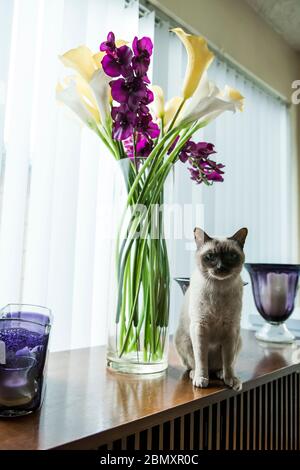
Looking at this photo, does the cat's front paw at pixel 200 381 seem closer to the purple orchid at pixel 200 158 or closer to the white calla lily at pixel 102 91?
the purple orchid at pixel 200 158

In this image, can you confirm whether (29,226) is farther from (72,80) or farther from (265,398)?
(265,398)

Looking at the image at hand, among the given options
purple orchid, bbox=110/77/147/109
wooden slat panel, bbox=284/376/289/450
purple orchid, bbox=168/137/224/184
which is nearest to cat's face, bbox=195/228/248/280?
purple orchid, bbox=168/137/224/184

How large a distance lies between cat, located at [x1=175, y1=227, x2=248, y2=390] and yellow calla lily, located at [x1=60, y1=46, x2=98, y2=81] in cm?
39

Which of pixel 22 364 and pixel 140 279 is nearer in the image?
pixel 22 364

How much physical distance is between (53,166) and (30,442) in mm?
827

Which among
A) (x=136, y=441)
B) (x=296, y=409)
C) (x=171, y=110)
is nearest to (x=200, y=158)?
(x=171, y=110)

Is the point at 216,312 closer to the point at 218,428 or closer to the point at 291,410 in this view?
the point at 218,428

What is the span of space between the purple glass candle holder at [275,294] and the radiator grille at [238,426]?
8.3 inches

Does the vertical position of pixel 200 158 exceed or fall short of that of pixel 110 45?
it falls short

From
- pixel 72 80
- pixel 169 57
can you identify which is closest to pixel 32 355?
pixel 72 80

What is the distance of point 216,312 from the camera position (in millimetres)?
692

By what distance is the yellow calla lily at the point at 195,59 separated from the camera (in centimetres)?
72

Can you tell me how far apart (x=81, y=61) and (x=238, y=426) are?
29.3 inches

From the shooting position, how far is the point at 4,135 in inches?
41.9
